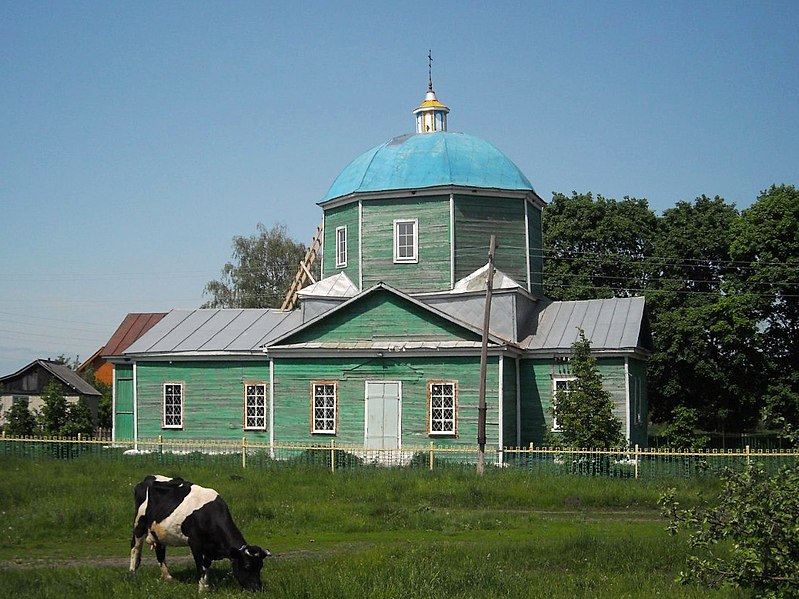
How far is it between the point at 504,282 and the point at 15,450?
14.6 m

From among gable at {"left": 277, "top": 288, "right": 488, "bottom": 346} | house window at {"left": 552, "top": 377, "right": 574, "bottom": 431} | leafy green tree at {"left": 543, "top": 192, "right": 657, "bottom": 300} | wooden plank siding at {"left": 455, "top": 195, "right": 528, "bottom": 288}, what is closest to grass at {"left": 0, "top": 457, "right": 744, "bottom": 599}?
Result: house window at {"left": 552, "top": 377, "right": 574, "bottom": 431}

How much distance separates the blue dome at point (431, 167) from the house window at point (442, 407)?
6.74m

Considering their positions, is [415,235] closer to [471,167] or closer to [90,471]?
[471,167]

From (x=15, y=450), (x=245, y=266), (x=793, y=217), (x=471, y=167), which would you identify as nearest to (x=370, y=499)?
(x=15, y=450)

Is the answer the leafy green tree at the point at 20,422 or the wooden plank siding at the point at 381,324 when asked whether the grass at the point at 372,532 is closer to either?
the wooden plank siding at the point at 381,324

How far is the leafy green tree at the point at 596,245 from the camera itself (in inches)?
1826

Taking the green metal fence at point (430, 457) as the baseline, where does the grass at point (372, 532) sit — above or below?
below

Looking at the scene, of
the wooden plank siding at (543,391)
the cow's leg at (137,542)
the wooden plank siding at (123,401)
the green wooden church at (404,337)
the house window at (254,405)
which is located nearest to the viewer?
the cow's leg at (137,542)

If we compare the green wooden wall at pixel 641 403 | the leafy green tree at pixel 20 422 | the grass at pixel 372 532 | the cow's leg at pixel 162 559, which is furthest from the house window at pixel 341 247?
the cow's leg at pixel 162 559

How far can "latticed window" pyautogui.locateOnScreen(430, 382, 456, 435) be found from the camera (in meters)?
27.9

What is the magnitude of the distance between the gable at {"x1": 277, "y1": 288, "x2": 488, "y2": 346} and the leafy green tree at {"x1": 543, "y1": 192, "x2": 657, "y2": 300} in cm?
1858

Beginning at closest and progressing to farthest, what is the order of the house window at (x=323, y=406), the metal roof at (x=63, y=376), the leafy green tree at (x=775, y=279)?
1. the house window at (x=323, y=406)
2. the leafy green tree at (x=775, y=279)
3. the metal roof at (x=63, y=376)

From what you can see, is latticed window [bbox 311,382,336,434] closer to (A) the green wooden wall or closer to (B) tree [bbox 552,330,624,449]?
(B) tree [bbox 552,330,624,449]

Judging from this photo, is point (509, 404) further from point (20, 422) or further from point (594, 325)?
point (20, 422)
